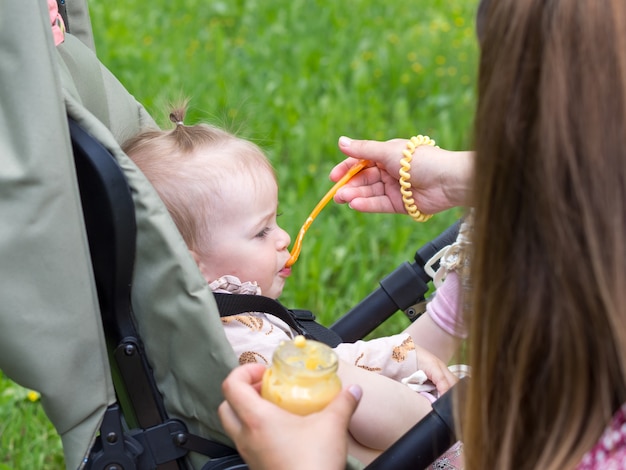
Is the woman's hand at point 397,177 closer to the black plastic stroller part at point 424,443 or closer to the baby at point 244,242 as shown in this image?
the baby at point 244,242

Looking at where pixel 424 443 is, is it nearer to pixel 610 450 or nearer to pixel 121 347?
pixel 610 450

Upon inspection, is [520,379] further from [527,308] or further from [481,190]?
[481,190]

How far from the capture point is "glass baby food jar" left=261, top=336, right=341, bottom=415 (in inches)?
49.9

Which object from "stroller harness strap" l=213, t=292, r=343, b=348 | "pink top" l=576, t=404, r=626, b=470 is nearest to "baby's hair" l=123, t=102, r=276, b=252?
"stroller harness strap" l=213, t=292, r=343, b=348

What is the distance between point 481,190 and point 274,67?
3.30 meters

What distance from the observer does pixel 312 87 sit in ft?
14.0

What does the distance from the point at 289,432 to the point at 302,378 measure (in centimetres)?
7

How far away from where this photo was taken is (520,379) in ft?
3.96

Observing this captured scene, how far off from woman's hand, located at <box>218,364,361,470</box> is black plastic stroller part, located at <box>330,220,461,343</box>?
737mm

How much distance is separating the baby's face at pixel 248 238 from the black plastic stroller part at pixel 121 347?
32 cm

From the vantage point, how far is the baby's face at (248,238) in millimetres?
1781

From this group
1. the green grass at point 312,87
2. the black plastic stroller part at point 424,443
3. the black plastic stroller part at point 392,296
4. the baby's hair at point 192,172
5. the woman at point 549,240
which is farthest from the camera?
the green grass at point 312,87

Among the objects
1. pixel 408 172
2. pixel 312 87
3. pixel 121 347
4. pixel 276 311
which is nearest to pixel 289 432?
pixel 121 347

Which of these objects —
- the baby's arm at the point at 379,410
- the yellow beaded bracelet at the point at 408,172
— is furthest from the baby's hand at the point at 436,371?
the yellow beaded bracelet at the point at 408,172
